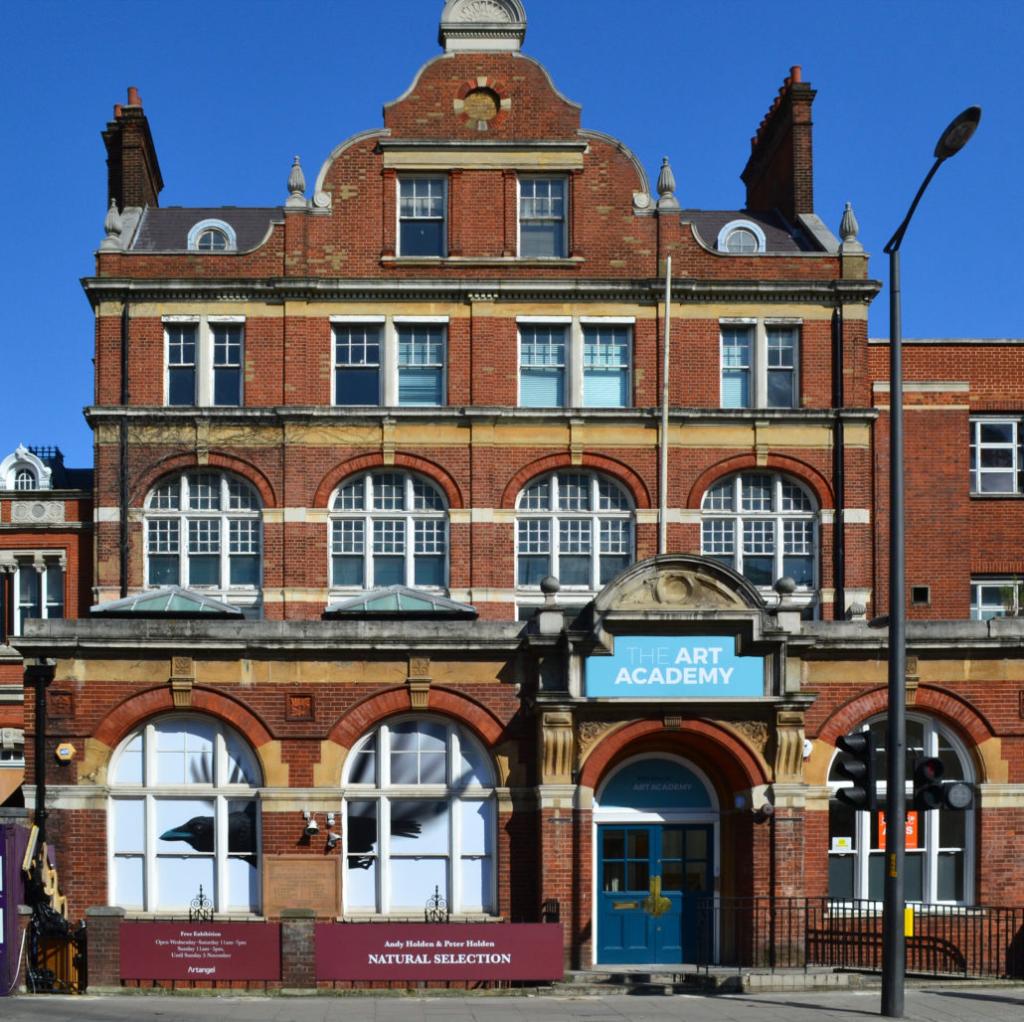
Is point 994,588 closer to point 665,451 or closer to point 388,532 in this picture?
point 665,451

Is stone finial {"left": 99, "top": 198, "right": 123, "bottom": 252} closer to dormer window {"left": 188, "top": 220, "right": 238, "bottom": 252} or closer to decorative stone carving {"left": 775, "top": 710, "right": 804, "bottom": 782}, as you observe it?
dormer window {"left": 188, "top": 220, "right": 238, "bottom": 252}

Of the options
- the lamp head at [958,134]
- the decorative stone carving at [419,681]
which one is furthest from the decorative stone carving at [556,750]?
the lamp head at [958,134]

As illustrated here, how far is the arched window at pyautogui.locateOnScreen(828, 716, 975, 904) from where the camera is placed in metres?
26.1

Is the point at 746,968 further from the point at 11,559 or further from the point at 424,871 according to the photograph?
the point at 11,559

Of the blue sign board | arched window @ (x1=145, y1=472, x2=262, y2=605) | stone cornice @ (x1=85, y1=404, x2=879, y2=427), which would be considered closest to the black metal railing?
the blue sign board

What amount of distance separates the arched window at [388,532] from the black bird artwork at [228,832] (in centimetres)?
981

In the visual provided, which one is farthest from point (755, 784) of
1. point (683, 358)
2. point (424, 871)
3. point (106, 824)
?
point (683, 358)

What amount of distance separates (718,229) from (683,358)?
16.1ft

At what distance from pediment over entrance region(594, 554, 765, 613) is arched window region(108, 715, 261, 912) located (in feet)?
20.4

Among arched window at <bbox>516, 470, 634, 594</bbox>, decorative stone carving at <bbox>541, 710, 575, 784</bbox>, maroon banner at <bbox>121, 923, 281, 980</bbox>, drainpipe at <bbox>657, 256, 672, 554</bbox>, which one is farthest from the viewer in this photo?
arched window at <bbox>516, 470, 634, 594</bbox>

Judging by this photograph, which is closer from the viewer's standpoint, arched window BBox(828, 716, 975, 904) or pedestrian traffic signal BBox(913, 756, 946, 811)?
pedestrian traffic signal BBox(913, 756, 946, 811)

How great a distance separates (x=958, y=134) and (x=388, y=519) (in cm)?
1812

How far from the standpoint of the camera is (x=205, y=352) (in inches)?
1396

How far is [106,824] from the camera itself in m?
25.0
